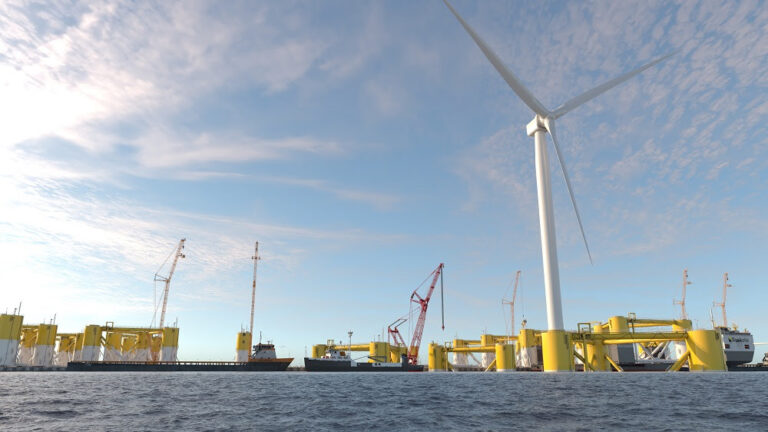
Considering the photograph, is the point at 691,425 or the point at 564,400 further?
the point at 564,400

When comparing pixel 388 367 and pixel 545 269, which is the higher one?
pixel 545 269

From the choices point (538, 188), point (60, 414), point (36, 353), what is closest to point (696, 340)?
point (538, 188)

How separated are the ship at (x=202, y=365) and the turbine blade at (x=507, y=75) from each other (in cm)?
12442

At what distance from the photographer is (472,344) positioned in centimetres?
17088

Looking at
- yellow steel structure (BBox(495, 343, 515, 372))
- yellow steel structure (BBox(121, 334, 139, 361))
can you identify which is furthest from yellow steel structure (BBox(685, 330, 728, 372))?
yellow steel structure (BBox(121, 334, 139, 361))

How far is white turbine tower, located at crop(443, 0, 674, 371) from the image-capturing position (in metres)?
94.7

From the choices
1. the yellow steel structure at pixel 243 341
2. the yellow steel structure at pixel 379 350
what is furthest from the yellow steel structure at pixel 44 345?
the yellow steel structure at pixel 379 350

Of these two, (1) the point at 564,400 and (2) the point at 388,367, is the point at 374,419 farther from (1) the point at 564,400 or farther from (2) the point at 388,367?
(2) the point at 388,367

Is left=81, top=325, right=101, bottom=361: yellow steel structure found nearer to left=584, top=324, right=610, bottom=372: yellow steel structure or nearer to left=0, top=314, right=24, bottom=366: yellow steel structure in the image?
left=0, top=314, right=24, bottom=366: yellow steel structure

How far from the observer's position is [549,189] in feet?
349

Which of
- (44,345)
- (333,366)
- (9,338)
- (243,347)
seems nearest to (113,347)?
(44,345)

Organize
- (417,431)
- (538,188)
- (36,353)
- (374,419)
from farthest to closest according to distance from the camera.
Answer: (36,353)
(538,188)
(374,419)
(417,431)

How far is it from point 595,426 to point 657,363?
127621mm

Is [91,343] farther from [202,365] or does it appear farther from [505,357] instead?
[505,357]
